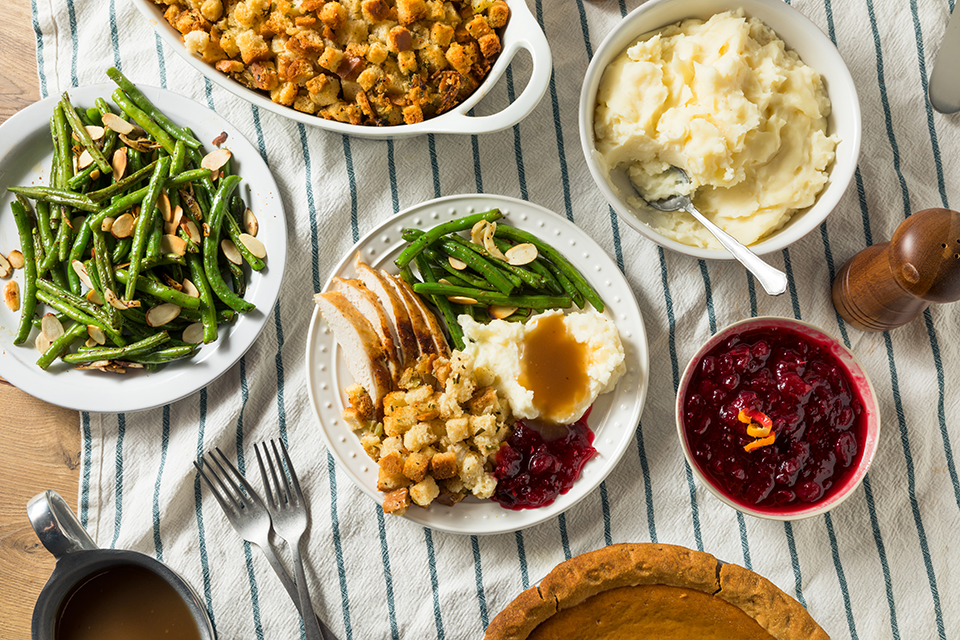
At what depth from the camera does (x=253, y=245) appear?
11.0 feet

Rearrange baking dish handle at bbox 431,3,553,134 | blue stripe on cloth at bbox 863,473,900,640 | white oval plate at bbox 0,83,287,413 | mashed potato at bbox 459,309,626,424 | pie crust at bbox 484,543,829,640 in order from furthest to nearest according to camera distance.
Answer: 1. blue stripe on cloth at bbox 863,473,900,640
2. white oval plate at bbox 0,83,287,413
3. mashed potato at bbox 459,309,626,424
4. pie crust at bbox 484,543,829,640
5. baking dish handle at bbox 431,3,553,134

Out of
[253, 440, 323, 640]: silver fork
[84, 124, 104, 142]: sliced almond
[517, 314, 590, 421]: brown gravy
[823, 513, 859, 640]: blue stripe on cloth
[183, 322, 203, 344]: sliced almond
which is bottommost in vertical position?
[823, 513, 859, 640]: blue stripe on cloth

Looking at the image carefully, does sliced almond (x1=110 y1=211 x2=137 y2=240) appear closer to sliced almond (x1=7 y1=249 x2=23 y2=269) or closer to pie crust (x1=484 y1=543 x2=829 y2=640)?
sliced almond (x1=7 y1=249 x2=23 y2=269)

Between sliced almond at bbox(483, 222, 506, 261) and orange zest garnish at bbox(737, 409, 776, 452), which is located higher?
sliced almond at bbox(483, 222, 506, 261)

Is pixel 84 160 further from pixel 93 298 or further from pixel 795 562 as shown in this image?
pixel 795 562

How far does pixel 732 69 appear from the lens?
113 inches

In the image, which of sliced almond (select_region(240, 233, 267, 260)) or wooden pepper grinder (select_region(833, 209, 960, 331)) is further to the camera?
sliced almond (select_region(240, 233, 267, 260))

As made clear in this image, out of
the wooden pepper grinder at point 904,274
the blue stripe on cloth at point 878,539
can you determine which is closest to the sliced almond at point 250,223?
the wooden pepper grinder at point 904,274

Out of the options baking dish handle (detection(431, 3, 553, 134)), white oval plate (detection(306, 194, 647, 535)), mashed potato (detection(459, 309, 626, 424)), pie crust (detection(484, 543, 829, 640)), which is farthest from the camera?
white oval plate (detection(306, 194, 647, 535))

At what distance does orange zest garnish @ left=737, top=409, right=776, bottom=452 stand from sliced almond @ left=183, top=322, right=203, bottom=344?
279cm

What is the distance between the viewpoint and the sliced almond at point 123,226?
3.30 meters

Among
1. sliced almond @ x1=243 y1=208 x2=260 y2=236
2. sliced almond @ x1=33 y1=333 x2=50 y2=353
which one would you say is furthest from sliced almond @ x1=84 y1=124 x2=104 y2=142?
sliced almond @ x1=33 y1=333 x2=50 y2=353

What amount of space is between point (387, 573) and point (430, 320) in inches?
55.4

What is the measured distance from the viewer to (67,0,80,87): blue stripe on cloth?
356cm
